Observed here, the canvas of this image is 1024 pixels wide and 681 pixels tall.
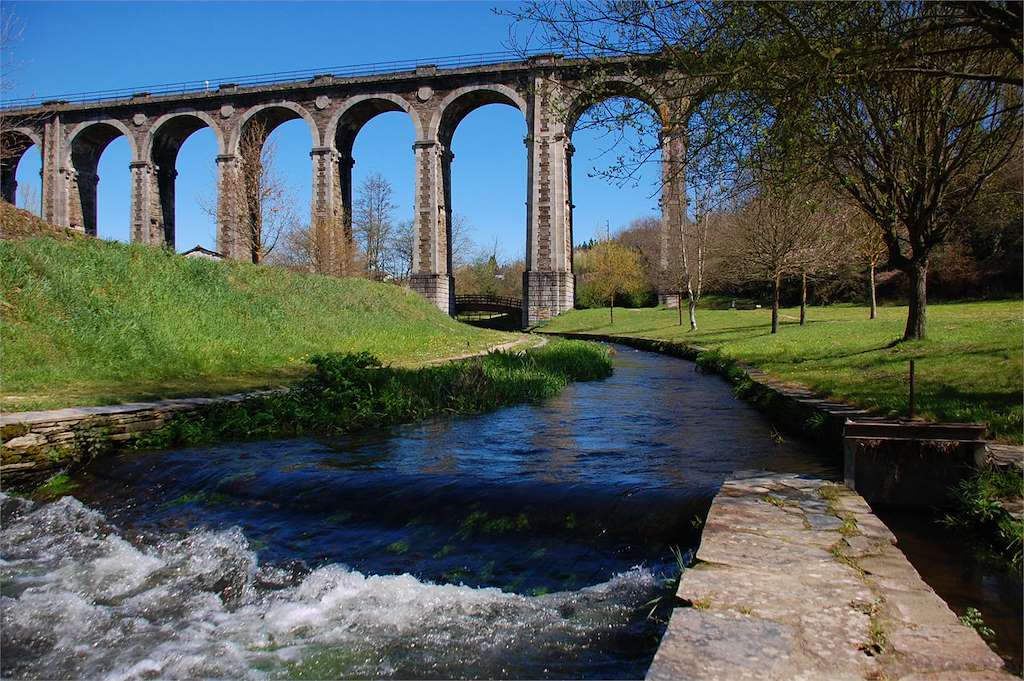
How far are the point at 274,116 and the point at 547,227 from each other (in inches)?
788

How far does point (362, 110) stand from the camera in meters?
43.6

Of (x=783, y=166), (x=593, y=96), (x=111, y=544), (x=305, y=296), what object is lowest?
(x=111, y=544)

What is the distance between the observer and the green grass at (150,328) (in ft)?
32.5

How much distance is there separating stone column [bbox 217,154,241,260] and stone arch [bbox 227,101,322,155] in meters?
0.95

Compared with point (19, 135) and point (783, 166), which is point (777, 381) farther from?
point (19, 135)

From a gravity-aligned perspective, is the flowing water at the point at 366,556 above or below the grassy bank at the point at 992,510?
below

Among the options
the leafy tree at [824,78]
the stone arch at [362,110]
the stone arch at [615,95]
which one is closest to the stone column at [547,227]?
the stone arch at [362,110]

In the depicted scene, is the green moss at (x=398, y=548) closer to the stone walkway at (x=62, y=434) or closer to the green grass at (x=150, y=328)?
the stone walkway at (x=62, y=434)

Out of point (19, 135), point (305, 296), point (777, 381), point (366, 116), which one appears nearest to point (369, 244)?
point (366, 116)

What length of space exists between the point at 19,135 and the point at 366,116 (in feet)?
84.1

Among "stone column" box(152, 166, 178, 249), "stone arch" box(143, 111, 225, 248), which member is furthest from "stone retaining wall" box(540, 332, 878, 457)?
"stone column" box(152, 166, 178, 249)

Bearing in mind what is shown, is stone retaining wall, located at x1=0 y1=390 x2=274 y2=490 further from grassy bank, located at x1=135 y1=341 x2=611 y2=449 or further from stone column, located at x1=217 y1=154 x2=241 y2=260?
stone column, located at x1=217 y1=154 x2=241 y2=260

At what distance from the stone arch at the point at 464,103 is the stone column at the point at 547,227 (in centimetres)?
144

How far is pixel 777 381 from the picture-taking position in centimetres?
1059
